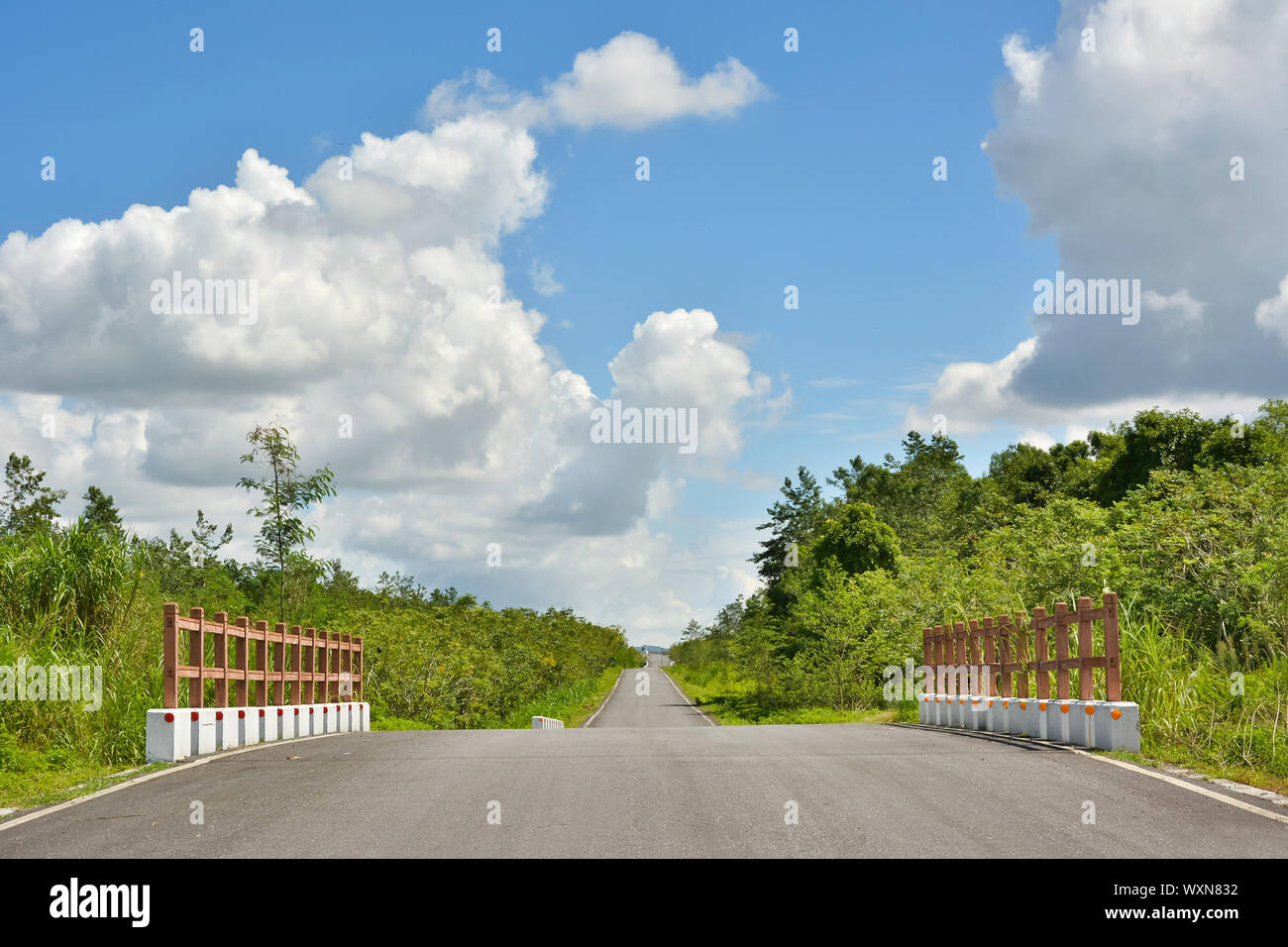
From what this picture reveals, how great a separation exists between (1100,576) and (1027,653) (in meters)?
5.09

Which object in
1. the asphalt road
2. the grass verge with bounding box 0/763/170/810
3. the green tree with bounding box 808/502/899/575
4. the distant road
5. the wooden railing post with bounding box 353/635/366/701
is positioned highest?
the green tree with bounding box 808/502/899/575

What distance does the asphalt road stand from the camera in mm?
8047

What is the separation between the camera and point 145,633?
55.0ft

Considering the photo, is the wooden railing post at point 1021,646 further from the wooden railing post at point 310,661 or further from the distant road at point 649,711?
the distant road at point 649,711

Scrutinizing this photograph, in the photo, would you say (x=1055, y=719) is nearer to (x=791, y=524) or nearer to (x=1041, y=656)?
(x=1041, y=656)

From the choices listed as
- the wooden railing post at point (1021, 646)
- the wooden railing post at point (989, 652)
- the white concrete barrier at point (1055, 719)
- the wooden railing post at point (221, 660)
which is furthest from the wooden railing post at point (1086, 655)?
the wooden railing post at point (221, 660)

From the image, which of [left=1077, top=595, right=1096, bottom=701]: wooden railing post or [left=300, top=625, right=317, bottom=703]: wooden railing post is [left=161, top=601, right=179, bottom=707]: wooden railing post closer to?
[left=300, top=625, right=317, bottom=703]: wooden railing post

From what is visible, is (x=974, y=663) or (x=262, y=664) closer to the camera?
(x=262, y=664)

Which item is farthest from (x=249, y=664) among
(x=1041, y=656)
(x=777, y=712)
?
(x=777, y=712)

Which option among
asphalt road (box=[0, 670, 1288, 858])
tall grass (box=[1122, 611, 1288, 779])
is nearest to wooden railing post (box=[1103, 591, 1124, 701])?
tall grass (box=[1122, 611, 1288, 779])

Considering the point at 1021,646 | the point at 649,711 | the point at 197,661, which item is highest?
the point at 197,661

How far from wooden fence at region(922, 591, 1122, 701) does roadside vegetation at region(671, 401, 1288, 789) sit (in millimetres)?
906
